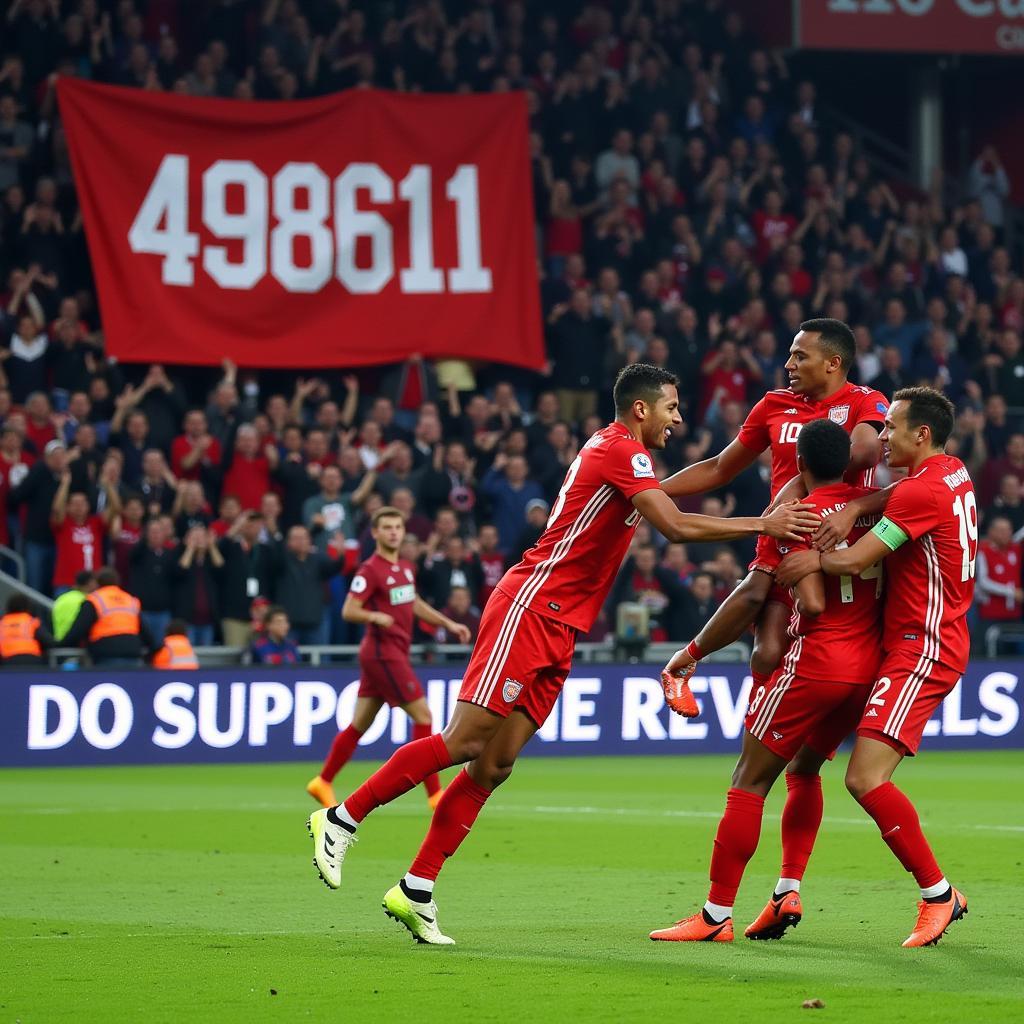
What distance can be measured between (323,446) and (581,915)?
40.6ft

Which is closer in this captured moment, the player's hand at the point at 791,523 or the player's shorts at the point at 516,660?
the player's hand at the point at 791,523

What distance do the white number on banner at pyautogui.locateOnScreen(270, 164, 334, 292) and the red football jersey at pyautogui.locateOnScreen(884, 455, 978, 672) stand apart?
1603 cm

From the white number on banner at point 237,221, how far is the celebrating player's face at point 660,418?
15.2 metres

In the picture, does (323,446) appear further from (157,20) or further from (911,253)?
(911,253)

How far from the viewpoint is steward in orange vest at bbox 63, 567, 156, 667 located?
1861cm

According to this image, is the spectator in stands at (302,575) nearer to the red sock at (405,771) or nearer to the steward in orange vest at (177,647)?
the steward in orange vest at (177,647)

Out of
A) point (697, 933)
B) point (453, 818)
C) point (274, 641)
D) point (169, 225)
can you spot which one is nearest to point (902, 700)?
point (697, 933)

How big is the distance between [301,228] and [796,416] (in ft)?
51.6

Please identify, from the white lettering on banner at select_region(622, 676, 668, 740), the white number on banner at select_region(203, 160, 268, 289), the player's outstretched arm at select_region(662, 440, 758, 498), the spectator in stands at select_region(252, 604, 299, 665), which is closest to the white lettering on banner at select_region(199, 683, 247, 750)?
the spectator in stands at select_region(252, 604, 299, 665)

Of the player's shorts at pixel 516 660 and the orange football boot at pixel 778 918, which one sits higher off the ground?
the player's shorts at pixel 516 660

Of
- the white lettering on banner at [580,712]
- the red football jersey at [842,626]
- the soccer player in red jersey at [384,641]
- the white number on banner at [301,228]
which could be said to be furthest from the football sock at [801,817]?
the white number on banner at [301,228]

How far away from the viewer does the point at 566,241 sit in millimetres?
24859

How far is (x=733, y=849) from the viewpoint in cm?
797

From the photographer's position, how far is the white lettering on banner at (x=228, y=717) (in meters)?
18.6
